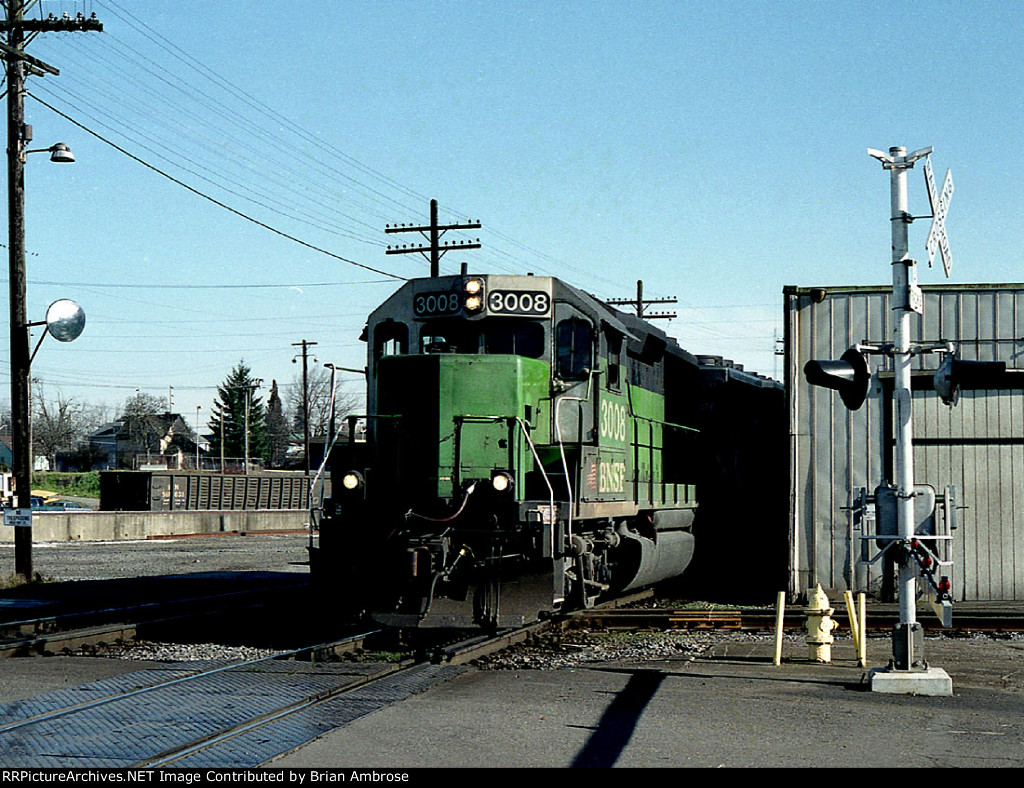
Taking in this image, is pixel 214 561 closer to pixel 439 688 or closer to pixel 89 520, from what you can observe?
pixel 89 520

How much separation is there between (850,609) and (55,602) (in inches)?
453

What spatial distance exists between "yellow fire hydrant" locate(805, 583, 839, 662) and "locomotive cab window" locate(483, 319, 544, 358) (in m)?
3.86

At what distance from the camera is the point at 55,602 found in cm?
1698

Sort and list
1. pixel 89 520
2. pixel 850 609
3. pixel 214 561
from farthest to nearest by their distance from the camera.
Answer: pixel 89 520 < pixel 214 561 < pixel 850 609

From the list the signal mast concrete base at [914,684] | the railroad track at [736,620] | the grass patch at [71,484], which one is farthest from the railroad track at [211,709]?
the grass patch at [71,484]

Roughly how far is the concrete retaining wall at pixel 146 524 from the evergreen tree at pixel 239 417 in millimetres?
52465

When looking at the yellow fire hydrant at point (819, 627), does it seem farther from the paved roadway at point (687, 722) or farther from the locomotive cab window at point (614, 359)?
the locomotive cab window at point (614, 359)

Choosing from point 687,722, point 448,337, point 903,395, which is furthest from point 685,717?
point 448,337

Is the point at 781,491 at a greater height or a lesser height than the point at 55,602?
greater

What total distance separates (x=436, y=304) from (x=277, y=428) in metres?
122

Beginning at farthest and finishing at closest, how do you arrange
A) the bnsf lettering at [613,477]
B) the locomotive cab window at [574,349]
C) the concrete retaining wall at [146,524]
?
the concrete retaining wall at [146,524]
the bnsf lettering at [613,477]
the locomotive cab window at [574,349]

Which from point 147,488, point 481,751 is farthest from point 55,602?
point 147,488

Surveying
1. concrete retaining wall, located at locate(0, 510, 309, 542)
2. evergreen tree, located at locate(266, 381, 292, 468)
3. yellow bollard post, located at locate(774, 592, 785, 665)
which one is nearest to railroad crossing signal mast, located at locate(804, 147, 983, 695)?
yellow bollard post, located at locate(774, 592, 785, 665)

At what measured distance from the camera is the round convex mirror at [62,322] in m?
19.6
